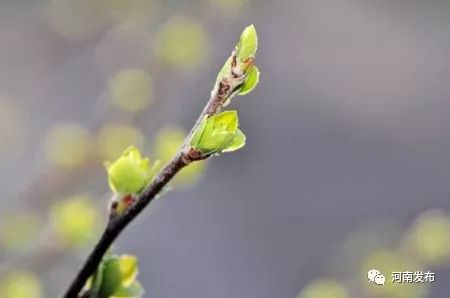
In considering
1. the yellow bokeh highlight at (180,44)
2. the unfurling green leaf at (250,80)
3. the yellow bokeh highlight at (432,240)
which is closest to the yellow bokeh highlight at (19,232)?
the yellow bokeh highlight at (180,44)

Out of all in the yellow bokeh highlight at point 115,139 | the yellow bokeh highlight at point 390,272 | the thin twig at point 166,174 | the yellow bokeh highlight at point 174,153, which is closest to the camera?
the thin twig at point 166,174

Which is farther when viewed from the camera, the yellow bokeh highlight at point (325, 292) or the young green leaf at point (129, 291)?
the yellow bokeh highlight at point (325, 292)

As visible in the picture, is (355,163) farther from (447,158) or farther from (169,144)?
(169,144)

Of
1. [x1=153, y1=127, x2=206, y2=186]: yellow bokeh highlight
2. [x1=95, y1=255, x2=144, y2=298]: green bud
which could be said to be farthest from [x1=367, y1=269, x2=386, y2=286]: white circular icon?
[x1=95, y1=255, x2=144, y2=298]: green bud

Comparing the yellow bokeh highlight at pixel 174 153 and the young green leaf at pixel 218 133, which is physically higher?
the yellow bokeh highlight at pixel 174 153

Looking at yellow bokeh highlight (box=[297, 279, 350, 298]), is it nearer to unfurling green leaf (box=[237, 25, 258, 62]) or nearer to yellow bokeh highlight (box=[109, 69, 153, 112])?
yellow bokeh highlight (box=[109, 69, 153, 112])

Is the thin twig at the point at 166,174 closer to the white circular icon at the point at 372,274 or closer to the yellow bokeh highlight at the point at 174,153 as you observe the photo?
the yellow bokeh highlight at the point at 174,153

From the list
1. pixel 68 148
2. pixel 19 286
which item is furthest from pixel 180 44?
pixel 19 286
